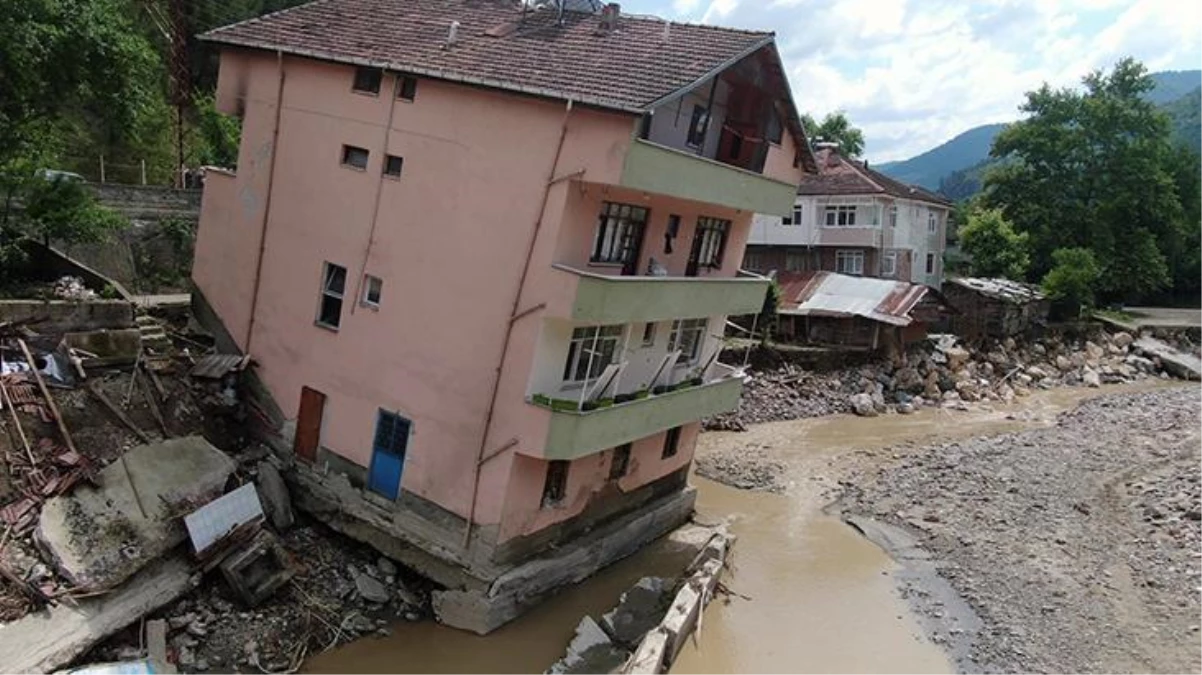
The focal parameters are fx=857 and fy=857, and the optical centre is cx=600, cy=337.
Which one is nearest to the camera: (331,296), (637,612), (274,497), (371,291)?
(637,612)

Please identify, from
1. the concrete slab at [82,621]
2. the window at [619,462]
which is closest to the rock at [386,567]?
the concrete slab at [82,621]

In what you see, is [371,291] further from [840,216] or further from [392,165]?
[840,216]

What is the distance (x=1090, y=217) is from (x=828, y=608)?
48.8 m

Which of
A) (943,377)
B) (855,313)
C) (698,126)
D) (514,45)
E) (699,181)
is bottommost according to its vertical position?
(943,377)

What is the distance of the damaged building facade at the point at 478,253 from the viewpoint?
53.5ft

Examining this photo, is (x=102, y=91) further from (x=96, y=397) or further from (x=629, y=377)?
(x=629, y=377)

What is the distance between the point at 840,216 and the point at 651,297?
109ft

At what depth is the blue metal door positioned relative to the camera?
1791cm

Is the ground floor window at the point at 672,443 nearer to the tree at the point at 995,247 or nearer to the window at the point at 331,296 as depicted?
the window at the point at 331,296

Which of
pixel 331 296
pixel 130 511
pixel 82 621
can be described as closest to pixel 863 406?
pixel 331 296

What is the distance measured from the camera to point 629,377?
20.9 meters

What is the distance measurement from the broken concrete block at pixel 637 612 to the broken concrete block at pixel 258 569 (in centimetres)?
630

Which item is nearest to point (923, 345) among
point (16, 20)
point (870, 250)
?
point (870, 250)

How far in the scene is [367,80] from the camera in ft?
60.2
